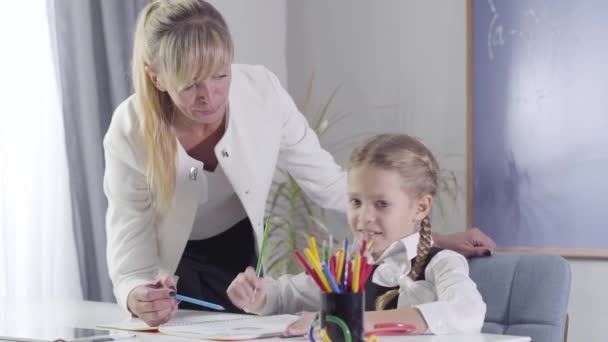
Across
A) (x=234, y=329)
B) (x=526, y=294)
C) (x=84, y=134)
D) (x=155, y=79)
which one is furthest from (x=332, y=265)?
(x=84, y=134)

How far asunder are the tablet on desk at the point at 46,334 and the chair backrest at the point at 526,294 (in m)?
0.73

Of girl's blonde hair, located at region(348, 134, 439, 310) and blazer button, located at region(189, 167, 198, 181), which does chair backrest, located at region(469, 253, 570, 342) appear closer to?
girl's blonde hair, located at region(348, 134, 439, 310)

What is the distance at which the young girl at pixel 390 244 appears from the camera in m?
1.56

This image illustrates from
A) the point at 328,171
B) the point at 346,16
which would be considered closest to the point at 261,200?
the point at 328,171

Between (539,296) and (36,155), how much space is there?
6.69ft

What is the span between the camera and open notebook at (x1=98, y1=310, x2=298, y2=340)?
1.38m

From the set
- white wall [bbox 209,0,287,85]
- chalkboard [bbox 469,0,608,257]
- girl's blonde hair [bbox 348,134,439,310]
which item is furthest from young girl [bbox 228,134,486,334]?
white wall [bbox 209,0,287,85]

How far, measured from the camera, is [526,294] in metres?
1.66

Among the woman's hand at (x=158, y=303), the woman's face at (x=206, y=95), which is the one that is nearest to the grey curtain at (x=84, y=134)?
the woman's face at (x=206, y=95)

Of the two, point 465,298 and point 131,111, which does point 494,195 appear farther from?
point 465,298

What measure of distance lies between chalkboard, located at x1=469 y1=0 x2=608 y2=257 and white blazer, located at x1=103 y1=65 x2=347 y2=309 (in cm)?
138

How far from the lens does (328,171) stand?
87.5 inches

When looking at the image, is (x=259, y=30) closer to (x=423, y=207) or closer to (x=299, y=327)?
(x=423, y=207)

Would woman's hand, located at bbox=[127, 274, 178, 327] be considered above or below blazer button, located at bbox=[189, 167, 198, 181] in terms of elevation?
below
